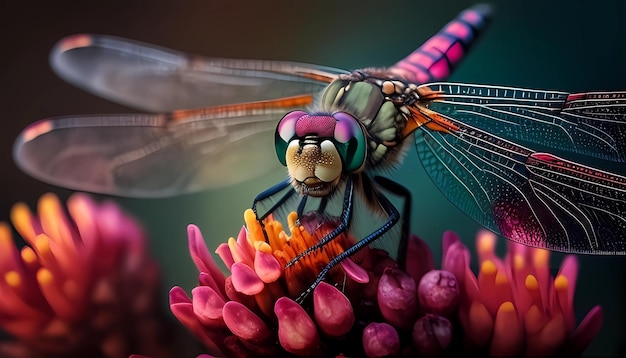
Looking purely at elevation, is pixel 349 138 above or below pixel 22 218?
above

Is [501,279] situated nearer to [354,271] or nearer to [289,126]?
[354,271]

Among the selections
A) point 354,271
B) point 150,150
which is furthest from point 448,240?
point 150,150

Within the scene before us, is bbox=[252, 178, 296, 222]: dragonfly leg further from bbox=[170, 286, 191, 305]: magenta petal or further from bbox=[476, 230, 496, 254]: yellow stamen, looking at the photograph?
bbox=[476, 230, 496, 254]: yellow stamen

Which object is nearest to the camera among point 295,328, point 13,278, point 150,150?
point 295,328

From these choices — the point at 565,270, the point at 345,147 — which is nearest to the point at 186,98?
the point at 345,147

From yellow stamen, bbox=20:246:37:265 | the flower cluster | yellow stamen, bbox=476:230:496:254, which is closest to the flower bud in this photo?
the flower cluster
